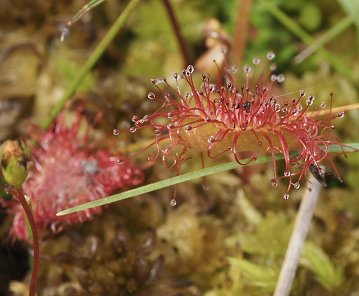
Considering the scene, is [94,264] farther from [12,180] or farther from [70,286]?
A: [12,180]

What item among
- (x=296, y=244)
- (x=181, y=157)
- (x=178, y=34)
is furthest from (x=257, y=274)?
(x=178, y=34)

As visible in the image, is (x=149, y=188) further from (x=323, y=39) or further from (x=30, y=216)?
(x=323, y=39)

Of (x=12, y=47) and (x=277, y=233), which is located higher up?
(x=12, y=47)

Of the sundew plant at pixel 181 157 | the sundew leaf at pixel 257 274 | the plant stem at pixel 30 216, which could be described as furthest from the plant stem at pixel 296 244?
the plant stem at pixel 30 216

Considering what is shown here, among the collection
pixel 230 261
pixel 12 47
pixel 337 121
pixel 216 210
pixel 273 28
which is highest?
pixel 12 47

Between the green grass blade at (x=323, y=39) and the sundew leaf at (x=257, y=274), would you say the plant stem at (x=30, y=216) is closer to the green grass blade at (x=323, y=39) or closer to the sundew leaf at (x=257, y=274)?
the sundew leaf at (x=257, y=274)

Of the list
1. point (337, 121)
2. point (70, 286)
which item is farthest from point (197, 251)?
point (337, 121)

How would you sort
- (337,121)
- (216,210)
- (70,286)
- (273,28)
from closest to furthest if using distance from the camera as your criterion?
(70,286) → (216,210) → (337,121) → (273,28)

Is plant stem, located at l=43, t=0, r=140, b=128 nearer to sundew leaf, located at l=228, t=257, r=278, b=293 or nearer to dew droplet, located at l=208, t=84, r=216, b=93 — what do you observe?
dew droplet, located at l=208, t=84, r=216, b=93
